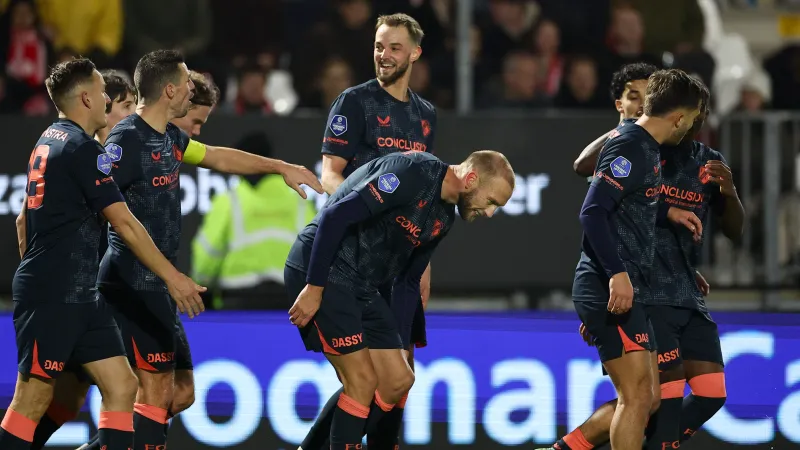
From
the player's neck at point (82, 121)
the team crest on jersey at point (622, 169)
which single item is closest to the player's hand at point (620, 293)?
the team crest on jersey at point (622, 169)

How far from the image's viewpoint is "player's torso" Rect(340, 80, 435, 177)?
7398 mm

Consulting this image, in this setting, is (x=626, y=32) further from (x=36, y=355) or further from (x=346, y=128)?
(x=36, y=355)

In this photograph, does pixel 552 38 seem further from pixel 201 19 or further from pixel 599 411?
pixel 599 411

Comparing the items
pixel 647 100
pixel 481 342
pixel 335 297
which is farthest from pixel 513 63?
pixel 335 297

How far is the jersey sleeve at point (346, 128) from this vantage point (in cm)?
739

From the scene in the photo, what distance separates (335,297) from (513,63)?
5224 millimetres

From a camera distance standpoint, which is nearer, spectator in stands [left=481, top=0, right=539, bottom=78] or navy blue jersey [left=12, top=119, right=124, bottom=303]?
navy blue jersey [left=12, top=119, right=124, bottom=303]

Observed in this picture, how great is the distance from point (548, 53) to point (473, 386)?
14.7ft

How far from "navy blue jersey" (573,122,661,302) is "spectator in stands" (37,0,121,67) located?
596 centimetres

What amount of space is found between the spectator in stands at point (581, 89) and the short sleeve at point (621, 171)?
430cm

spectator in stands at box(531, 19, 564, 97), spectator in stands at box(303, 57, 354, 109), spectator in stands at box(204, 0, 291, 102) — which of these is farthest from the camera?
spectator in stands at box(204, 0, 291, 102)

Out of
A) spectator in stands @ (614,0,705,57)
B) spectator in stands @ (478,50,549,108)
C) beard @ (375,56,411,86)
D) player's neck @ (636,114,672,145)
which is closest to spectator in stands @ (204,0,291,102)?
spectator in stands @ (478,50,549,108)

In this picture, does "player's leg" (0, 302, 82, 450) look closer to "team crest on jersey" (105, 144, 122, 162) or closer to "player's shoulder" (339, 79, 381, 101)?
"team crest on jersey" (105, 144, 122, 162)

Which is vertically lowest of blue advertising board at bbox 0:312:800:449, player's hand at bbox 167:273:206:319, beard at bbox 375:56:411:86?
blue advertising board at bbox 0:312:800:449
